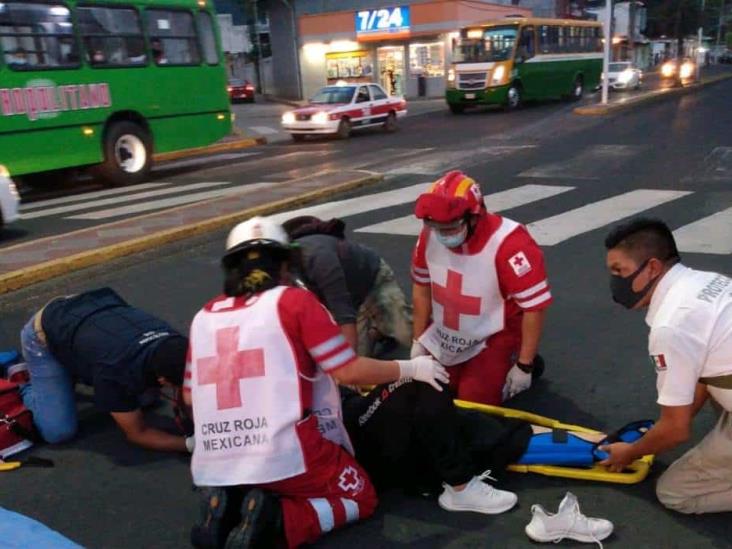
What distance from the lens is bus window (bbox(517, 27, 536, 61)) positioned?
25484 millimetres

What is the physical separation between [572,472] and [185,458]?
185 centimetres

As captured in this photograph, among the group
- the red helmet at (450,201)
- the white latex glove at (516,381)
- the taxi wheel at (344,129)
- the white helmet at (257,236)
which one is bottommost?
the taxi wheel at (344,129)

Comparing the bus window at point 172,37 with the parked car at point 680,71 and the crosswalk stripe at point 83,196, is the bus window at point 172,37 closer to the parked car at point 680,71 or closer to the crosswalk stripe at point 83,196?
the crosswalk stripe at point 83,196

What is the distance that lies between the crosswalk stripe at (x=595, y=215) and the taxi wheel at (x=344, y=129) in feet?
35.5

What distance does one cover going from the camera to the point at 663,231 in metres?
2.80

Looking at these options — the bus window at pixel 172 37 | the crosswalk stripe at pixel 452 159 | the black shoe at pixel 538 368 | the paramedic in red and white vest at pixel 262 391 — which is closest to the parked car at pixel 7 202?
the crosswalk stripe at pixel 452 159

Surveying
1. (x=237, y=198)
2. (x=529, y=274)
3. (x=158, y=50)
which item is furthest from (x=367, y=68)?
(x=529, y=274)

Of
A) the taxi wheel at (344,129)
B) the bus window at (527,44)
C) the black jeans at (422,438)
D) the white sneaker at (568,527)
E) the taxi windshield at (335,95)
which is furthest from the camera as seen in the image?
the bus window at (527,44)

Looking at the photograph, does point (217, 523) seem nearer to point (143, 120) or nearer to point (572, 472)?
point (572, 472)

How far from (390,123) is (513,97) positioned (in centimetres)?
648

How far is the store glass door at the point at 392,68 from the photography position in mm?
37062

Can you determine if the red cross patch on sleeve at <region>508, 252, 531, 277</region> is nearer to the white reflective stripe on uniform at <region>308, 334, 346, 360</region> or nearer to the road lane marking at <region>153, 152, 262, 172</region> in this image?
the white reflective stripe on uniform at <region>308, 334, 346, 360</region>

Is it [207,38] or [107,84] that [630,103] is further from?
[107,84]

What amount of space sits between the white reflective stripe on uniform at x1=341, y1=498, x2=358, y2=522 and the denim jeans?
1.81 meters
